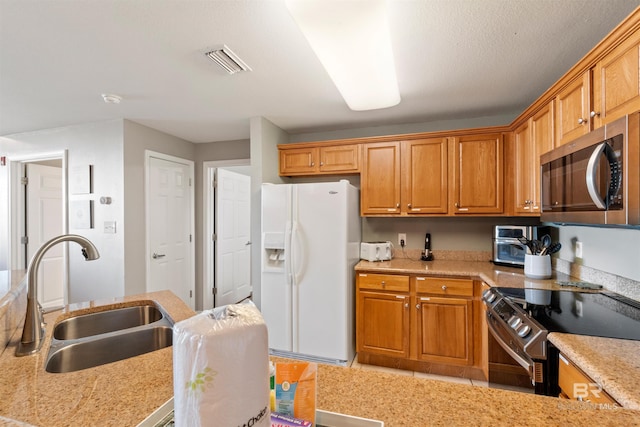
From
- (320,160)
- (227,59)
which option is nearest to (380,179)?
(320,160)

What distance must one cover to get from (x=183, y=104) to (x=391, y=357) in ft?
9.78

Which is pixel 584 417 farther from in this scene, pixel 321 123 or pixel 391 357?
pixel 321 123

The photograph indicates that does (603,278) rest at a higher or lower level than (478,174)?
lower

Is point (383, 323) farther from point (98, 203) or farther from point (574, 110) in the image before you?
point (98, 203)

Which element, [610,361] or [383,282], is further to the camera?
[383,282]

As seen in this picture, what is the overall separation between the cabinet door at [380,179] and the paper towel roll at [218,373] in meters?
2.65

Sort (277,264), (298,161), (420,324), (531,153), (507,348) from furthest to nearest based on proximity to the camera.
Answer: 1. (298,161)
2. (277,264)
3. (420,324)
4. (531,153)
5. (507,348)

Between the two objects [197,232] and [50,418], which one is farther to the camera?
[197,232]

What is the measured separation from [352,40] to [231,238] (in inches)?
Result: 142

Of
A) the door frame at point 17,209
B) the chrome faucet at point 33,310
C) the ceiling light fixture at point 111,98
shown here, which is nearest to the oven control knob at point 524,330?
the chrome faucet at point 33,310

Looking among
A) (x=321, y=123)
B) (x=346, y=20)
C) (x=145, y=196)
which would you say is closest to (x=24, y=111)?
(x=145, y=196)

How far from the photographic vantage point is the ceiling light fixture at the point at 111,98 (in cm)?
243

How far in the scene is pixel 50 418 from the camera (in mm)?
672

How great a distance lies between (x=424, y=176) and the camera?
286 cm
